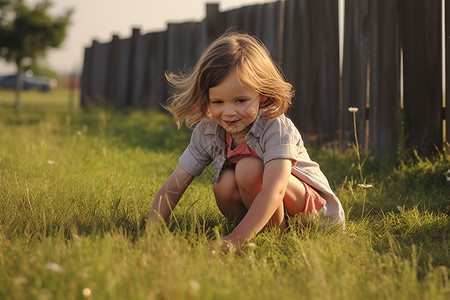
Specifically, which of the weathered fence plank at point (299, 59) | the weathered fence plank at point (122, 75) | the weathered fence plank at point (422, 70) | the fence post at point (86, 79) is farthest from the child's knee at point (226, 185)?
the fence post at point (86, 79)

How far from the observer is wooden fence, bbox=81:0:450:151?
14.1ft

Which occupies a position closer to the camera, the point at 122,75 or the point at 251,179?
the point at 251,179

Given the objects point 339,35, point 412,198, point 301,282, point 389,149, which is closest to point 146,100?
point 339,35

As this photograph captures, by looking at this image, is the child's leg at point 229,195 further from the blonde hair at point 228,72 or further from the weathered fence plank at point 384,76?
the weathered fence plank at point 384,76

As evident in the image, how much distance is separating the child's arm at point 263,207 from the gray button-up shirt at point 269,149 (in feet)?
0.29

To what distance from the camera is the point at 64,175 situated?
3.71 metres

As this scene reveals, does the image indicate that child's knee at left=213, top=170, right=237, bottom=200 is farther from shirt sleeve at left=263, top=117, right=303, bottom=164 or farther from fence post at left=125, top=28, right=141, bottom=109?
fence post at left=125, top=28, right=141, bottom=109

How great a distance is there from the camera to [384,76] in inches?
186

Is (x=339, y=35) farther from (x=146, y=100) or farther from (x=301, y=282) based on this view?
(x=146, y=100)

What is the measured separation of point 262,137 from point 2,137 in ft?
15.7

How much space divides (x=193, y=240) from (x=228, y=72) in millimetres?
812

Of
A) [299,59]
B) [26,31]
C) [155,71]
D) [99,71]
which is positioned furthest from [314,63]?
[26,31]

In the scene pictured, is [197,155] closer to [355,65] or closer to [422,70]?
[422,70]

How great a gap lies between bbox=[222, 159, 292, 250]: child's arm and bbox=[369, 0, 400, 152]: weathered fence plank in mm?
2529
